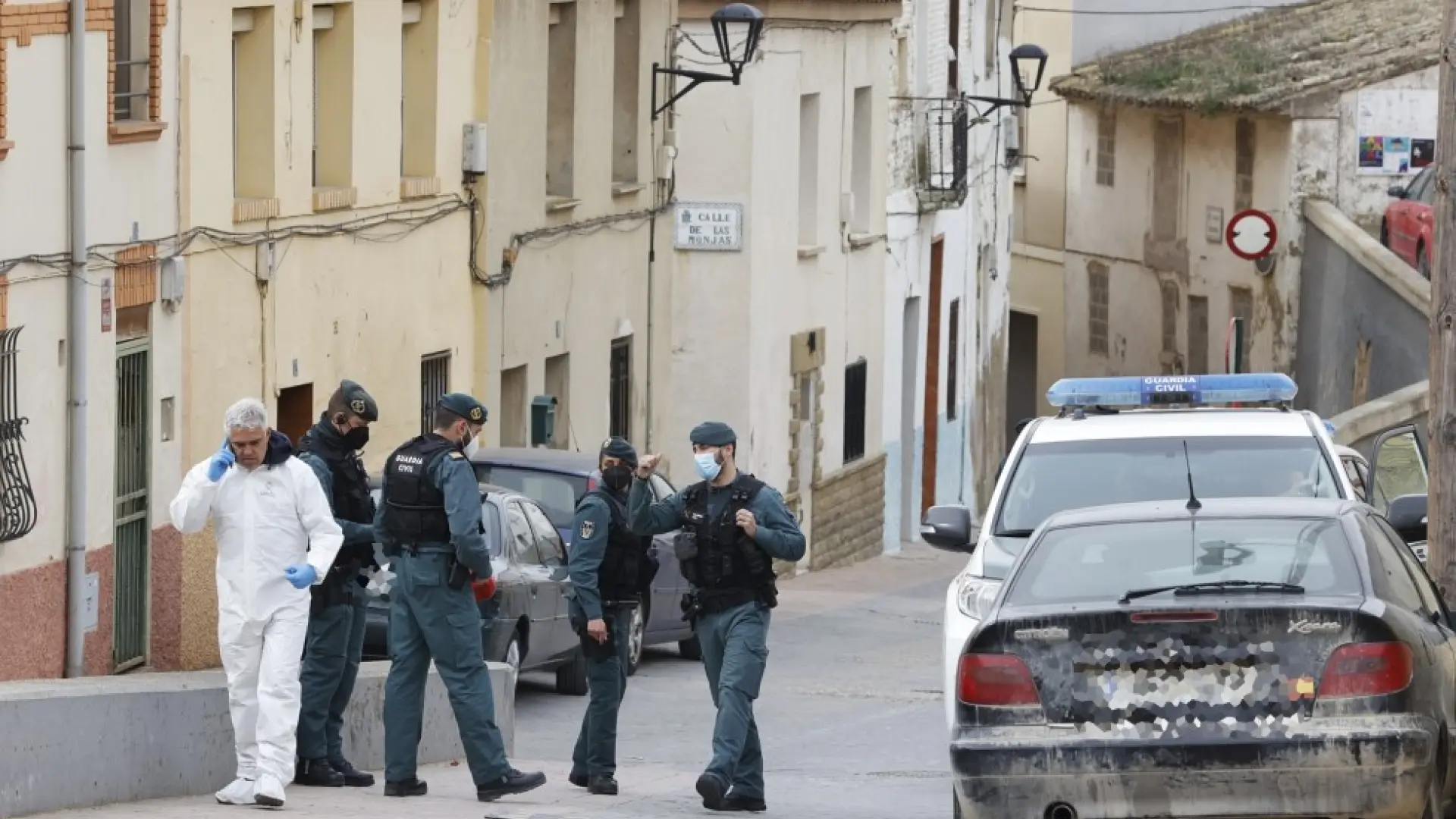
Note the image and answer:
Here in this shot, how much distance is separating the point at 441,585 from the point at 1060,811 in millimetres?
3770

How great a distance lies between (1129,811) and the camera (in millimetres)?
9734

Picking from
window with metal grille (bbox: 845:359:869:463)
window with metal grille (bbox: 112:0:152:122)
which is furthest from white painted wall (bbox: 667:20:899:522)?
window with metal grille (bbox: 112:0:152:122)

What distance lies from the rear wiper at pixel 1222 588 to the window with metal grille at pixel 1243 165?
127ft

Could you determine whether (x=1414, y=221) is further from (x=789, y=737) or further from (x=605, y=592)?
(x=605, y=592)

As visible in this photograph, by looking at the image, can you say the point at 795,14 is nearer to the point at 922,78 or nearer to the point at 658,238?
the point at 658,238

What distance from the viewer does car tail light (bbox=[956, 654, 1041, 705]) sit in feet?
32.4

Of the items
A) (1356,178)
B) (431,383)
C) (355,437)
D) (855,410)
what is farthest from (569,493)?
(1356,178)

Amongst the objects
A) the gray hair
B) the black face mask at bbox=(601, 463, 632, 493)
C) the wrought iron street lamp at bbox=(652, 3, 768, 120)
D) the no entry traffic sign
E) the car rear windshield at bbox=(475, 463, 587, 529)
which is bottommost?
the car rear windshield at bbox=(475, 463, 587, 529)

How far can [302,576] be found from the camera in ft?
39.9

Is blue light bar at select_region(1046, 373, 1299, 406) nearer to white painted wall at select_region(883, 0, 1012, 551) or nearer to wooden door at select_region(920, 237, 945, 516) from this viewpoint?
white painted wall at select_region(883, 0, 1012, 551)

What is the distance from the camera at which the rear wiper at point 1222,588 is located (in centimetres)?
984

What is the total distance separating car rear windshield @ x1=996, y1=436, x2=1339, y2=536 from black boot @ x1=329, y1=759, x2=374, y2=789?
3133 millimetres

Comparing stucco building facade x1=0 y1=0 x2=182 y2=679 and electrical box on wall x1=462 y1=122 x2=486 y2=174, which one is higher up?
electrical box on wall x1=462 y1=122 x2=486 y2=174

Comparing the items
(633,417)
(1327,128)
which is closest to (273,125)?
(633,417)
